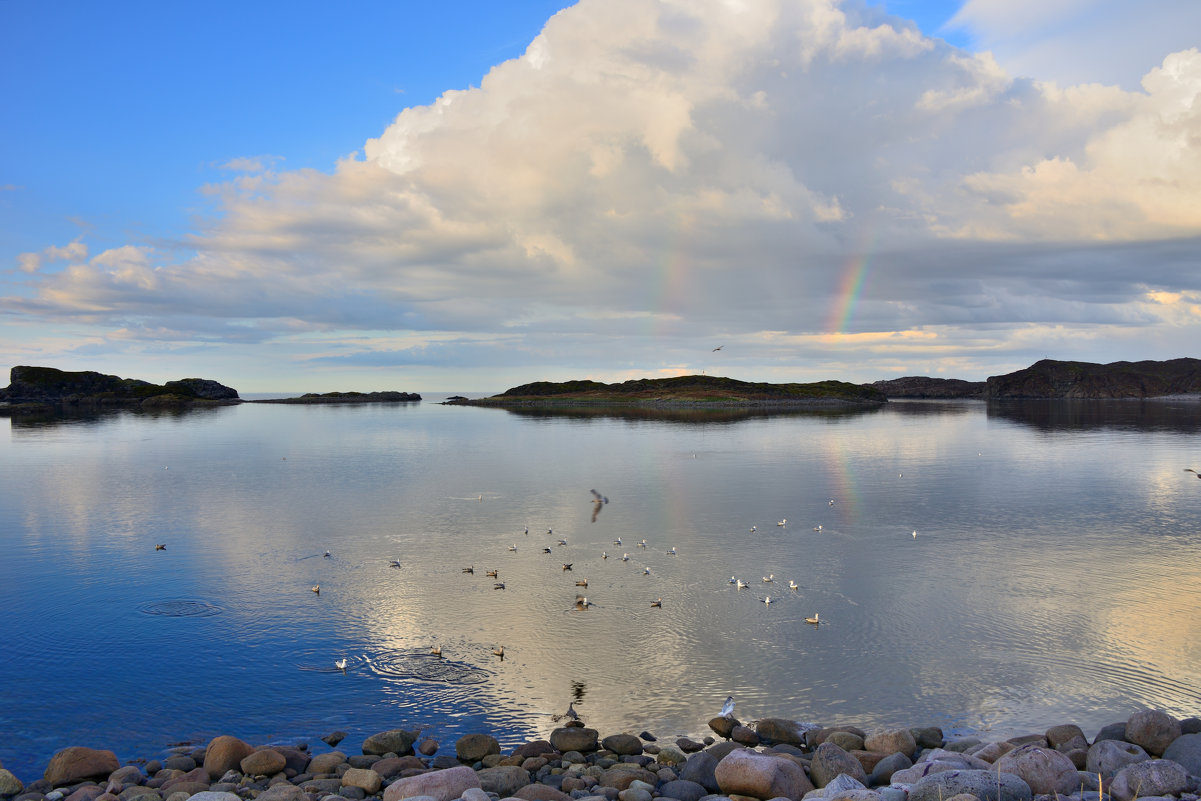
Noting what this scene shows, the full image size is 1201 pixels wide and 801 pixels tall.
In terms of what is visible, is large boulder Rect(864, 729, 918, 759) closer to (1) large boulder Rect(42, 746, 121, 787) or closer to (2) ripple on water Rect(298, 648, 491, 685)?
(2) ripple on water Rect(298, 648, 491, 685)

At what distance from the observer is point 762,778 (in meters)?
13.3

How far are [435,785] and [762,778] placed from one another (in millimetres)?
5712

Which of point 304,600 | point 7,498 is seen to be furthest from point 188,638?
point 7,498

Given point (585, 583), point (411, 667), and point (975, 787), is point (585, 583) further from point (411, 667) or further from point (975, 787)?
point (975, 787)

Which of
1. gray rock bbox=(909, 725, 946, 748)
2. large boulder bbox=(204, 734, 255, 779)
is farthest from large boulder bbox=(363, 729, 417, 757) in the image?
gray rock bbox=(909, 725, 946, 748)

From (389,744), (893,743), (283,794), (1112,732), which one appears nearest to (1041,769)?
(893,743)

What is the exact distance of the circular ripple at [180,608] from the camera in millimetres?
24923

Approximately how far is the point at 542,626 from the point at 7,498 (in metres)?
Answer: 44.7

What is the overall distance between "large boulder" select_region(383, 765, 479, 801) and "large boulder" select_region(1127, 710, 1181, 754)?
1273 cm

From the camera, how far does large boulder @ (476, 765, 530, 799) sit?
1365cm

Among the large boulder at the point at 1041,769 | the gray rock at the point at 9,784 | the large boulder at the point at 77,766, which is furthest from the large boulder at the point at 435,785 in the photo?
the large boulder at the point at 1041,769

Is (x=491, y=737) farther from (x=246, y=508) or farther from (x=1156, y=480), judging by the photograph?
(x=1156, y=480)

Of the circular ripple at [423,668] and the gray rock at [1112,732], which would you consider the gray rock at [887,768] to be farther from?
the circular ripple at [423,668]

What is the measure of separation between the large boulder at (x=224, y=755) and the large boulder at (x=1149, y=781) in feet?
51.7
